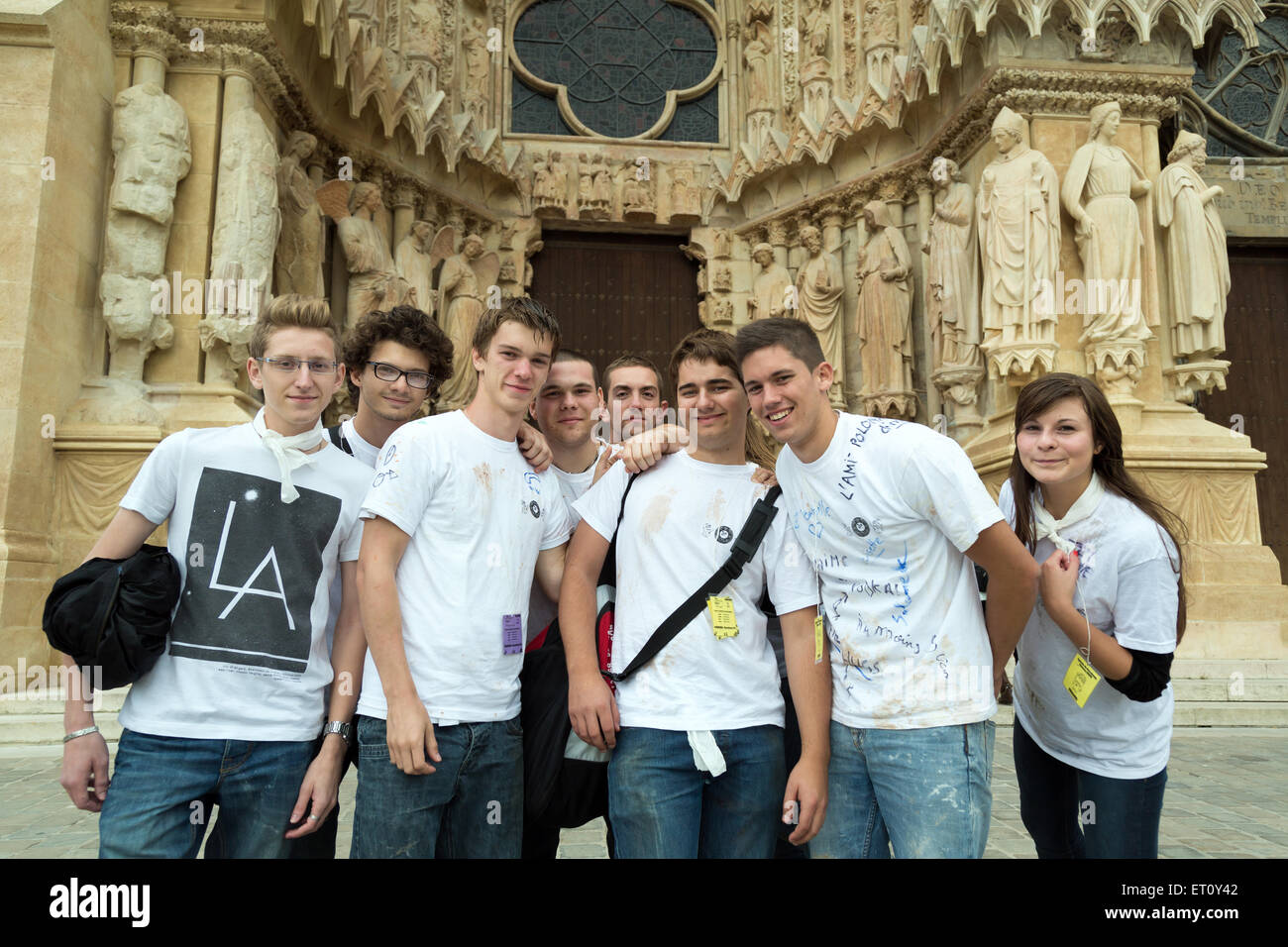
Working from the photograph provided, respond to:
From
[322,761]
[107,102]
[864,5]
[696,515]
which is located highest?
[864,5]

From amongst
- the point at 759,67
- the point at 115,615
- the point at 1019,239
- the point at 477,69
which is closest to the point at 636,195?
the point at 759,67

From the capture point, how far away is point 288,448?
83.7 inches

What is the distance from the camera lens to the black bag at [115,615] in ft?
6.10

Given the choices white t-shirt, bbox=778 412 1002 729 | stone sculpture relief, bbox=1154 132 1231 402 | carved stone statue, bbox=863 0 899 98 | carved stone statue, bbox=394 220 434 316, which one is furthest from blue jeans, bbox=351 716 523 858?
carved stone statue, bbox=863 0 899 98

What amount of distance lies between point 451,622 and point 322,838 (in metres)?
0.67

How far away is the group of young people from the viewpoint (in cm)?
194

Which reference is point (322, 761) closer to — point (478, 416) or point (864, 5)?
point (478, 416)

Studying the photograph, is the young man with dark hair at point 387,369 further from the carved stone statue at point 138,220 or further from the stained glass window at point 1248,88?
the stained glass window at point 1248,88

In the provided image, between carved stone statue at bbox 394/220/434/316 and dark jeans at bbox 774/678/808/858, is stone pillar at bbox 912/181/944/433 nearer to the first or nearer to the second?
carved stone statue at bbox 394/220/434/316

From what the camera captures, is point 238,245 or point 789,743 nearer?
point 789,743

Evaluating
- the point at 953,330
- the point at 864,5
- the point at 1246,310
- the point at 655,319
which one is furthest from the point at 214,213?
the point at 1246,310

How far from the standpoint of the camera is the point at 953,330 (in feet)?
29.1

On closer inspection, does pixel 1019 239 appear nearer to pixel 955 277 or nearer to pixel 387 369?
pixel 955 277
